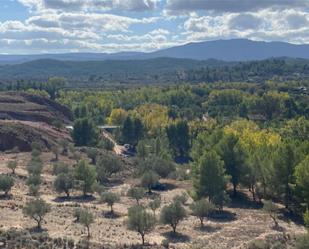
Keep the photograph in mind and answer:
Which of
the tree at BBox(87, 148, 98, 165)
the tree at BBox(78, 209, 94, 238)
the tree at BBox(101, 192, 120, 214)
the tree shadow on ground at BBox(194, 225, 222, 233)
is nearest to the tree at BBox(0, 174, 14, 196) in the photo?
the tree at BBox(101, 192, 120, 214)

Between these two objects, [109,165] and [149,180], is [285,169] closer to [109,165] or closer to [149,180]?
[149,180]

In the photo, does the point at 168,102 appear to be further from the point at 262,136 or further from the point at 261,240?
the point at 261,240

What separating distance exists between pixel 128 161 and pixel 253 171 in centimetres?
2971

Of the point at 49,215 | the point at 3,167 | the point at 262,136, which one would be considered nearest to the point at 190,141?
the point at 262,136

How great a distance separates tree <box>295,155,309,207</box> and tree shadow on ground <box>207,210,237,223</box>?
7.33 meters

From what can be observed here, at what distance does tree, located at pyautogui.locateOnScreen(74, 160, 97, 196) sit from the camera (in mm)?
59875

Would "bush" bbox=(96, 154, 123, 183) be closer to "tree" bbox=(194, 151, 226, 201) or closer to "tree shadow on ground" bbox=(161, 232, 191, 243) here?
"tree" bbox=(194, 151, 226, 201)

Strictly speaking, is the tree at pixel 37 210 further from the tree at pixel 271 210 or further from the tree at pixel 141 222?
the tree at pixel 271 210

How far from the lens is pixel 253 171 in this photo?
5791 centimetres

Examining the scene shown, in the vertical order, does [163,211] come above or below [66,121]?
above

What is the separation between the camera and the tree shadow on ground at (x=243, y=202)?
5711 cm

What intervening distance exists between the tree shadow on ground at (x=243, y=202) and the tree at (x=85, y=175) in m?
16.3

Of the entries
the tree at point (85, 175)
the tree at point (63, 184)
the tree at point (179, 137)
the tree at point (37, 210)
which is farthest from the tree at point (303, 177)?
Answer: the tree at point (179, 137)

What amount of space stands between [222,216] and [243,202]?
7.67 metres
